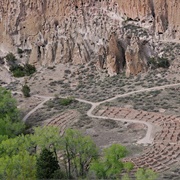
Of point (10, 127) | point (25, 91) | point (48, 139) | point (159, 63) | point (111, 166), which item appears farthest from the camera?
point (159, 63)

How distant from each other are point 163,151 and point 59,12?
38.4 metres

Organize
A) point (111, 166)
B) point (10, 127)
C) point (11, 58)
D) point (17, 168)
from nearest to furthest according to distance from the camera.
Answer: point (111, 166) → point (17, 168) → point (10, 127) → point (11, 58)

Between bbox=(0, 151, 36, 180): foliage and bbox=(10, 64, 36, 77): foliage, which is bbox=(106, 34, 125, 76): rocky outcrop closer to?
bbox=(10, 64, 36, 77): foliage

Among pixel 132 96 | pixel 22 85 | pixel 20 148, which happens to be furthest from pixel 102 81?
pixel 20 148

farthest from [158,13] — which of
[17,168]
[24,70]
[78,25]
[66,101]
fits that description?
[17,168]

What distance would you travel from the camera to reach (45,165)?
26.5 metres

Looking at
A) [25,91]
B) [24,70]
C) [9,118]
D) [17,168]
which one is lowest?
[17,168]

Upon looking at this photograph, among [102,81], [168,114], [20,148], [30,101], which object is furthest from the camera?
[102,81]

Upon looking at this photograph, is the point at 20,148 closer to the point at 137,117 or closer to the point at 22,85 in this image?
the point at 137,117

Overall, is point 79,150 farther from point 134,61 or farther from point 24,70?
point 24,70

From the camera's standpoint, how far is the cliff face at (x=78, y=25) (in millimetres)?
58062

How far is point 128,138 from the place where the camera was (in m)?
35.8

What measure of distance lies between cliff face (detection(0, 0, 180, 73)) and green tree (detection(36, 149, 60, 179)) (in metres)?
29.7

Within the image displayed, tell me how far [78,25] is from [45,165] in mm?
39148
